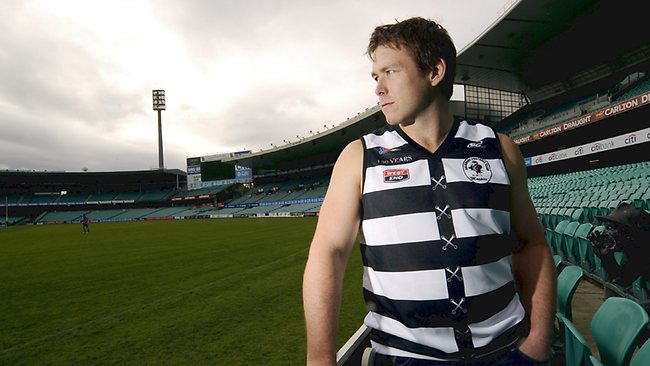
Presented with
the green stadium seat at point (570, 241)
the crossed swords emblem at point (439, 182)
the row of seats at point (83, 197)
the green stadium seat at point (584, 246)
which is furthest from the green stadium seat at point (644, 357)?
the row of seats at point (83, 197)

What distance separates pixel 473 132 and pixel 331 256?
73 centimetres

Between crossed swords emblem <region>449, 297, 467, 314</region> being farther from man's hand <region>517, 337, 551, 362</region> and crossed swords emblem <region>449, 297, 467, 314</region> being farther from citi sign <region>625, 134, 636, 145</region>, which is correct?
citi sign <region>625, 134, 636, 145</region>

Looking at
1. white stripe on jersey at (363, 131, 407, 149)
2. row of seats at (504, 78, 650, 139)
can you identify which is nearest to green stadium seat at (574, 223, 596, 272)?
white stripe on jersey at (363, 131, 407, 149)

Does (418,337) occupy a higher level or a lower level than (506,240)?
lower

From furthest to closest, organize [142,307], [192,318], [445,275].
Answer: [142,307] → [192,318] → [445,275]

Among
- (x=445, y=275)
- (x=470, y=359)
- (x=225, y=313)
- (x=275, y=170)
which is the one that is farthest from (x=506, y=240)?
(x=275, y=170)

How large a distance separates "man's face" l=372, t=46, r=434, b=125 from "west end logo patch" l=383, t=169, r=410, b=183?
0.20 m

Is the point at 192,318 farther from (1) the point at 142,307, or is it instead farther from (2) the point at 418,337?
(2) the point at 418,337

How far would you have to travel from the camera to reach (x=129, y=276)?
26.0ft

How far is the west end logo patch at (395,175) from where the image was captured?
1.20 meters

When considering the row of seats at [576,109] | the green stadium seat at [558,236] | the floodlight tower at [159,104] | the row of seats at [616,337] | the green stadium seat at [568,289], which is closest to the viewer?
the row of seats at [616,337]

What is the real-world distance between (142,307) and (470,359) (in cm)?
551

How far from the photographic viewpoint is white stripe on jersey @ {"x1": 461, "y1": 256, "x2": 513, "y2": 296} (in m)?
1.14

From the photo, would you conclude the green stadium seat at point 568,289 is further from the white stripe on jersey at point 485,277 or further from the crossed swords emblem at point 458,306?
the crossed swords emblem at point 458,306
